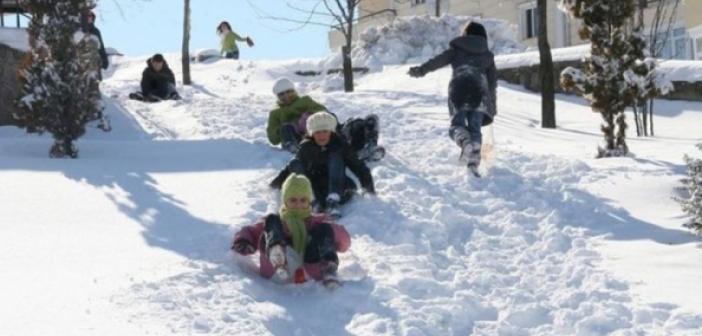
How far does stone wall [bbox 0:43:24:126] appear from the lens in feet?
47.4

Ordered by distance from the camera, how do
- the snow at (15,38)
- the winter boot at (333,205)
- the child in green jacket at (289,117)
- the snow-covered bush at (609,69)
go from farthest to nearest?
the snow at (15,38), the snow-covered bush at (609,69), the child in green jacket at (289,117), the winter boot at (333,205)

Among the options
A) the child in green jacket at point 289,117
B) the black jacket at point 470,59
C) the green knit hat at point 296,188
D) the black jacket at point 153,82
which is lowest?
the green knit hat at point 296,188

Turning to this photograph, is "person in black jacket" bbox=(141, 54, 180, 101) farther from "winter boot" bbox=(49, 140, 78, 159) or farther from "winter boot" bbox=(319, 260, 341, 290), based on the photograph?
"winter boot" bbox=(319, 260, 341, 290)

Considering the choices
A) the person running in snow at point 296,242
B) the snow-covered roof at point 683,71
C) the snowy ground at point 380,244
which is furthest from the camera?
the snow-covered roof at point 683,71

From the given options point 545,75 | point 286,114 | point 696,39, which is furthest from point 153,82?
point 696,39

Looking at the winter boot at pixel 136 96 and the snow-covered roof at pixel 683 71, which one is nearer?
the snow-covered roof at pixel 683 71

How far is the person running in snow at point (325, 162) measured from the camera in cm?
895

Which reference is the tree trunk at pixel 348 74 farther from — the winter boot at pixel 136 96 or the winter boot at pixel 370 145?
the winter boot at pixel 370 145

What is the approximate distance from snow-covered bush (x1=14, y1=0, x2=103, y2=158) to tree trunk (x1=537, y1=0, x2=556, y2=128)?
6.88m

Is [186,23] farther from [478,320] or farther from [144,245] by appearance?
[478,320]

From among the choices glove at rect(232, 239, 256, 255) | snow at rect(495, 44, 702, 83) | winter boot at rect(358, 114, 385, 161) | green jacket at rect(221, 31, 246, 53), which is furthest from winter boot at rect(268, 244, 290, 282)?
green jacket at rect(221, 31, 246, 53)

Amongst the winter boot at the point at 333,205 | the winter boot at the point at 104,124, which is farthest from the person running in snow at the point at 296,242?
the winter boot at the point at 104,124

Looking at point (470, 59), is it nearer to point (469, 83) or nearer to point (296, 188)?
point (469, 83)

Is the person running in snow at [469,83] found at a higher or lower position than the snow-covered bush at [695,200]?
higher
